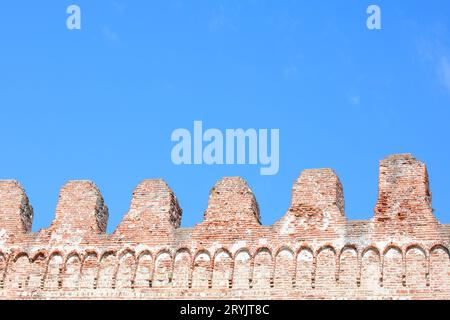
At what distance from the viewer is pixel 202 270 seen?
16.4 metres

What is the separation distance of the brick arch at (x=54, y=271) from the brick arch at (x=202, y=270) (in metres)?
2.54

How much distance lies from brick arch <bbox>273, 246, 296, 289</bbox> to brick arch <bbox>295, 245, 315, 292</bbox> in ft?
0.25

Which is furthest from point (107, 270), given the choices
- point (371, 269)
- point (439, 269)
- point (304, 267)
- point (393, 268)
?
point (439, 269)

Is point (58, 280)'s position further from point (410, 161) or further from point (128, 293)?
point (410, 161)

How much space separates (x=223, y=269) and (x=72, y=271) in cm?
286

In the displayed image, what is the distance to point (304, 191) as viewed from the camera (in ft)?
54.7

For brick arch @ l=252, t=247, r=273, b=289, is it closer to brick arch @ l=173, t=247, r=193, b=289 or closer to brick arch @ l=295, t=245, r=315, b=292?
brick arch @ l=295, t=245, r=315, b=292

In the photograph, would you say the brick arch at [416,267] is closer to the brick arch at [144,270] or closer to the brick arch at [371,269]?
the brick arch at [371,269]

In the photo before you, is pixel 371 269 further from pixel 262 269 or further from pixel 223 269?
pixel 223 269

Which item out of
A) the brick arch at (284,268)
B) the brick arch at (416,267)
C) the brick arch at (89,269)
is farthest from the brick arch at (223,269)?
the brick arch at (416,267)

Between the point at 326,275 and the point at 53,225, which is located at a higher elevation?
the point at 53,225
